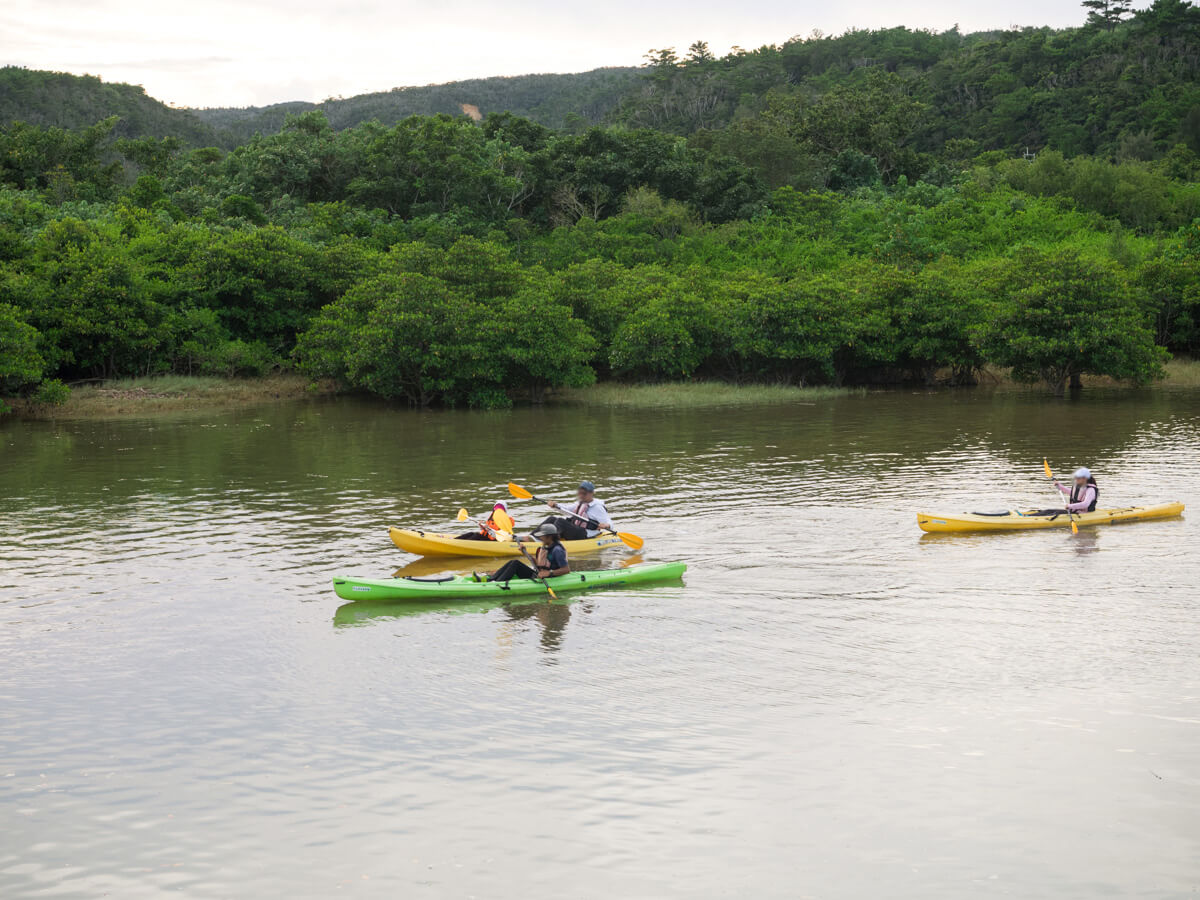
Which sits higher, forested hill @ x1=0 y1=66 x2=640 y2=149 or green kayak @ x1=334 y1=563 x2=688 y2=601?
forested hill @ x1=0 y1=66 x2=640 y2=149

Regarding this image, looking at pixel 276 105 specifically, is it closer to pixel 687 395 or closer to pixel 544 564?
pixel 687 395

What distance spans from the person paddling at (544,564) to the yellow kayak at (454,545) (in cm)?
179

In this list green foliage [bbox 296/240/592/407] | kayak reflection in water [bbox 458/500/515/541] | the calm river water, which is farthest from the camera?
green foliage [bbox 296/240/592/407]

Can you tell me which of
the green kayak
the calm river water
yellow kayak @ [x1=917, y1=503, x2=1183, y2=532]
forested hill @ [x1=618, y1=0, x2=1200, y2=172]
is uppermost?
forested hill @ [x1=618, y1=0, x2=1200, y2=172]

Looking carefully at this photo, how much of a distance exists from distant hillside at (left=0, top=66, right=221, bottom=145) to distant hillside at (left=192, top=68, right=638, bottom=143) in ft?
43.6

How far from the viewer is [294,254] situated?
45219mm

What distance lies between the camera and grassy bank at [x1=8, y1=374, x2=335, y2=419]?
1497 inches

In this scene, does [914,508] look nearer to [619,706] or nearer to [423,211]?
[619,706]

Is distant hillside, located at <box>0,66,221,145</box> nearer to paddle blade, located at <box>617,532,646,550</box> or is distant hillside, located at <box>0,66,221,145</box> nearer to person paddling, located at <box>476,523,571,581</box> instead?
paddle blade, located at <box>617,532,646,550</box>

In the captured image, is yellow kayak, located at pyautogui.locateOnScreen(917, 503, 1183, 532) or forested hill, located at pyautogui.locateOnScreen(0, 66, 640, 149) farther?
Answer: forested hill, located at pyautogui.locateOnScreen(0, 66, 640, 149)

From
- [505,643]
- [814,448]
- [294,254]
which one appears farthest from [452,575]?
[294,254]

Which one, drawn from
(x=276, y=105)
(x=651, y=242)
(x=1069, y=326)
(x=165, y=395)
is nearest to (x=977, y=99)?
(x=651, y=242)

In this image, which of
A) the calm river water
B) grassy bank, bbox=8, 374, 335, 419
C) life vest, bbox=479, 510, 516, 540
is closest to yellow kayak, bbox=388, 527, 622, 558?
life vest, bbox=479, 510, 516, 540

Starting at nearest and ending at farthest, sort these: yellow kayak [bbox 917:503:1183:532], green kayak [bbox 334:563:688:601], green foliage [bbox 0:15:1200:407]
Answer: green kayak [bbox 334:563:688:601] < yellow kayak [bbox 917:503:1183:532] < green foliage [bbox 0:15:1200:407]
